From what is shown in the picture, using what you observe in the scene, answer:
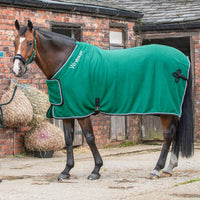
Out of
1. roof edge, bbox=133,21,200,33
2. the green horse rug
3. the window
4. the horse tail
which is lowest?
the horse tail

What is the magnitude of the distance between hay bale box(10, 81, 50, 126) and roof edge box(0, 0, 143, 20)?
1683mm

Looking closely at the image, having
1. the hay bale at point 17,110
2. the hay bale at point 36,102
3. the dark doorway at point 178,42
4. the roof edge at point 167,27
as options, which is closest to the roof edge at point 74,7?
the roof edge at point 167,27

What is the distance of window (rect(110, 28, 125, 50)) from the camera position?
484 inches

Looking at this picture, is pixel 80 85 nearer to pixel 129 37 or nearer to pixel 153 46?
pixel 153 46

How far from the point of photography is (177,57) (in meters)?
6.88

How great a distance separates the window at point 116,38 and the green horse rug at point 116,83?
551 centimetres

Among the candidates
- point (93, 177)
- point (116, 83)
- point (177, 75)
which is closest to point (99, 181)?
point (93, 177)

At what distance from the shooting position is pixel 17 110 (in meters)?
9.32

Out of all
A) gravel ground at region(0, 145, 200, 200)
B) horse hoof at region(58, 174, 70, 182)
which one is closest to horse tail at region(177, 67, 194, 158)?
gravel ground at region(0, 145, 200, 200)

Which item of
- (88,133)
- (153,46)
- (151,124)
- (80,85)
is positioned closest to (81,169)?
(88,133)

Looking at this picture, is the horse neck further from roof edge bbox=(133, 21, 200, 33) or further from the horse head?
roof edge bbox=(133, 21, 200, 33)

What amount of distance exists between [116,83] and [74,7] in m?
4.86

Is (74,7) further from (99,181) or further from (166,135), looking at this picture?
(99,181)

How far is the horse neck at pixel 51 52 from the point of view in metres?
6.62
